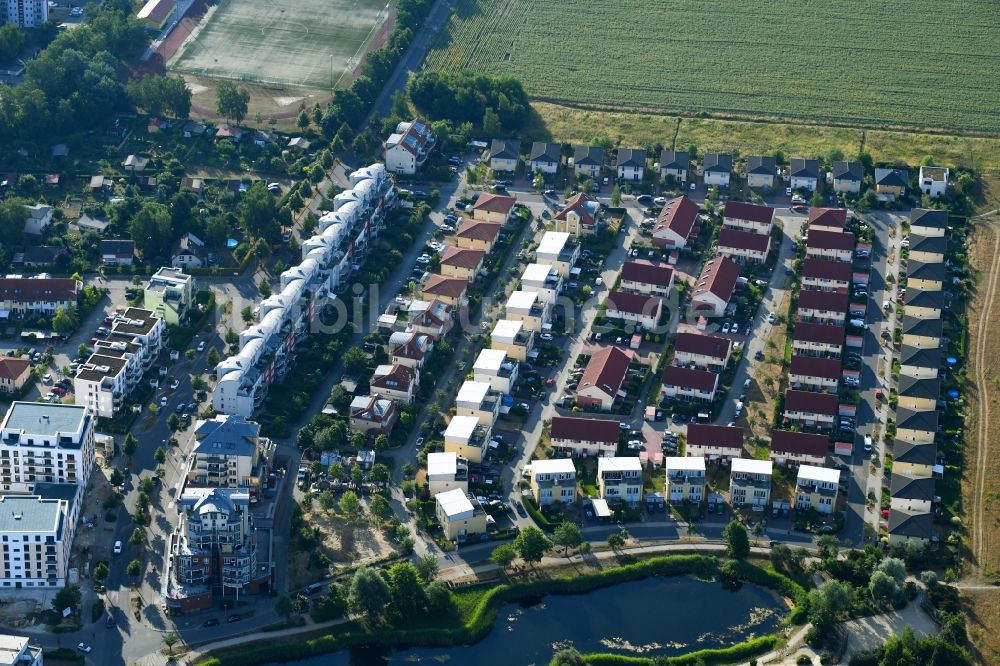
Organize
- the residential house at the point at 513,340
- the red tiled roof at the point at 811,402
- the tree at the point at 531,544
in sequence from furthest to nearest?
the residential house at the point at 513,340 → the red tiled roof at the point at 811,402 → the tree at the point at 531,544

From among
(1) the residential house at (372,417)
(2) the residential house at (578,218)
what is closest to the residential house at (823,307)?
(2) the residential house at (578,218)

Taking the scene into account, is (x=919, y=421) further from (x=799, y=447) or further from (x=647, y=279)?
(x=647, y=279)

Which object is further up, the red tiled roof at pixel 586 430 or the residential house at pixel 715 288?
the residential house at pixel 715 288

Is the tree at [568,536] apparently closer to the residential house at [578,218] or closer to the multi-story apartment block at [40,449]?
the multi-story apartment block at [40,449]

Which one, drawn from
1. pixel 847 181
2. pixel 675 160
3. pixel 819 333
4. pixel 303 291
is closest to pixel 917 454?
pixel 819 333

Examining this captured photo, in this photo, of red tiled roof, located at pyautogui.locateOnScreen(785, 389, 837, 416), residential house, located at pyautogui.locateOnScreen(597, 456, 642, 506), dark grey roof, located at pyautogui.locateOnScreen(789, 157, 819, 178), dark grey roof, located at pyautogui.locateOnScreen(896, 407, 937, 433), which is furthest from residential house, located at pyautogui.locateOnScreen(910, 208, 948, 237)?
residential house, located at pyautogui.locateOnScreen(597, 456, 642, 506)

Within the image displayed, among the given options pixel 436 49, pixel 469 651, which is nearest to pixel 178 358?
pixel 469 651

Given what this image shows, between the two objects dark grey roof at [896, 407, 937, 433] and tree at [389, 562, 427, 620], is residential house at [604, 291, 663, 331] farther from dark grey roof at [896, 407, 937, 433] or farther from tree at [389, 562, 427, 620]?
tree at [389, 562, 427, 620]
